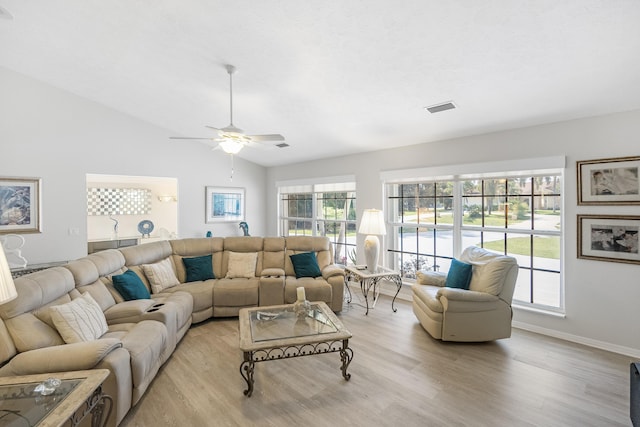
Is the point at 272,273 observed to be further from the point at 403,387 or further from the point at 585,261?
the point at 585,261

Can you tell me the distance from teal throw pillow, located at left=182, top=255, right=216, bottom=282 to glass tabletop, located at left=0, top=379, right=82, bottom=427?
263 cm

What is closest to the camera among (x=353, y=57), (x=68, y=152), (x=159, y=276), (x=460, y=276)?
(x=353, y=57)

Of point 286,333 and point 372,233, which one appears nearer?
point 286,333

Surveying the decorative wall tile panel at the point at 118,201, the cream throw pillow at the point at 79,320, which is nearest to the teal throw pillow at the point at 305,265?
the cream throw pillow at the point at 79,320

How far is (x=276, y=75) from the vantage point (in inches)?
128

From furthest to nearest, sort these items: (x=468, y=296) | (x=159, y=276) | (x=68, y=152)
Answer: (x=68, y=152), (x=159, y=276), (x=468, y=296)

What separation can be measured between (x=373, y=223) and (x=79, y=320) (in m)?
3.51

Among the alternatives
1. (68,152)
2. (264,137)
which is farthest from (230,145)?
(68,152)

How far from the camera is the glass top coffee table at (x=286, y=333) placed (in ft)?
7.80

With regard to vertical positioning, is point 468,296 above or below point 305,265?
below

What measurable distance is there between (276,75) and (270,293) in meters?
2.70

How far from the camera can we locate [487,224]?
4.05 m

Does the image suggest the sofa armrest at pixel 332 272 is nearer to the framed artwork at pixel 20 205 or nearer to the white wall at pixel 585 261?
the white wall at pixel 585 261

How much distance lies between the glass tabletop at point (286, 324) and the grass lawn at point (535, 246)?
8.63ft
